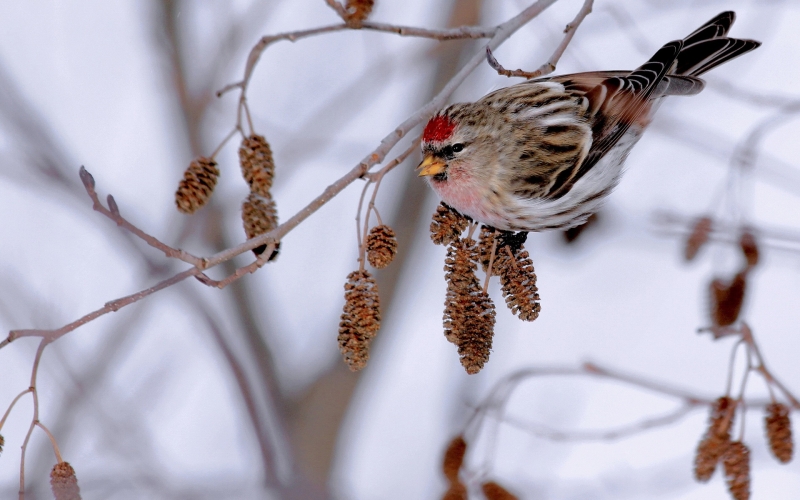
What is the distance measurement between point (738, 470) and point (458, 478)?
550 millimetres

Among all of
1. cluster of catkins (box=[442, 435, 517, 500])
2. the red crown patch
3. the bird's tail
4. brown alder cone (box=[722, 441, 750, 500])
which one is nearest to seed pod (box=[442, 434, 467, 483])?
cluster of catkins (box=[442, 435, 517, 500])

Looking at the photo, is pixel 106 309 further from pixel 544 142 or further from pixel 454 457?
pixel 544 142

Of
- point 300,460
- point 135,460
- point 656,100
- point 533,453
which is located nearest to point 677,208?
point 533,453

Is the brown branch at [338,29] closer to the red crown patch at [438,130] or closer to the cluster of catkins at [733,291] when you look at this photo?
the red crown patch at [438,130]

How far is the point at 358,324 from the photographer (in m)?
1.24

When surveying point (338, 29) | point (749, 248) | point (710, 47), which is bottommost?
point (749, 248)

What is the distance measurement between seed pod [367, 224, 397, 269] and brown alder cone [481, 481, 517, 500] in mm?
636

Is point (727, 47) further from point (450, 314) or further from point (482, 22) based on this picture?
point (482, 22)

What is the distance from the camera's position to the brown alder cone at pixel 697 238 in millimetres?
1886

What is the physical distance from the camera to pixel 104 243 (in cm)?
369

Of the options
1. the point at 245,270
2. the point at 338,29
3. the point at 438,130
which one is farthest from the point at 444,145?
the point at 245,270

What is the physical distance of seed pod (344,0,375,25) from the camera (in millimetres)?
1280

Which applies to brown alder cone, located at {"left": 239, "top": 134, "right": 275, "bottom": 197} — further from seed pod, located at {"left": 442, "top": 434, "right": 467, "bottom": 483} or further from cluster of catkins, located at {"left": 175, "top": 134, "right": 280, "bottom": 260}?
seed pod, located at {"left": 442, "top": 434, "right": 467, "bottom": 483}

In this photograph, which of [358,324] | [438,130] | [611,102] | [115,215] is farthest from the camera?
[611,102]
